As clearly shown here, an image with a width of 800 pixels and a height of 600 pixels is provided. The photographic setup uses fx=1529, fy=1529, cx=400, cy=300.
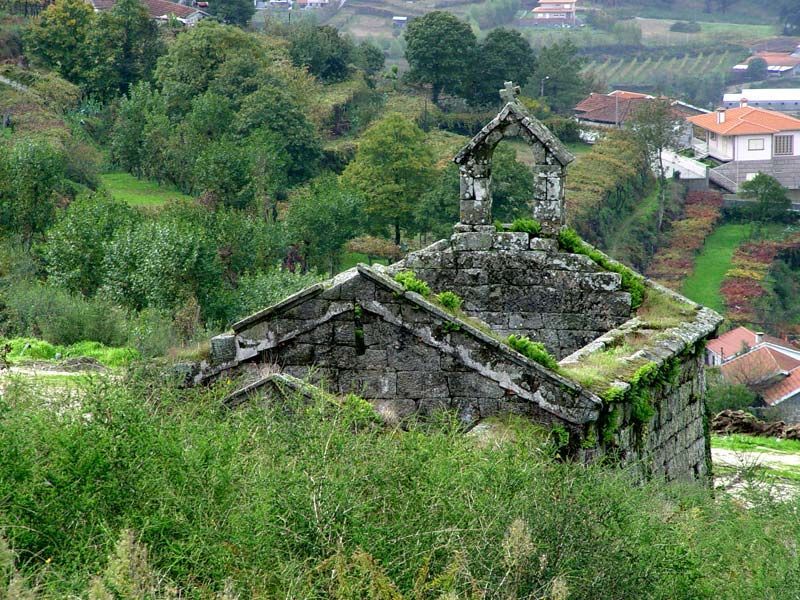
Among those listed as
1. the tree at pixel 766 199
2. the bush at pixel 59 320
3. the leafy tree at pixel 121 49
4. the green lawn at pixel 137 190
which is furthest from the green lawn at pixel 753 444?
the tree at pixel 766 199

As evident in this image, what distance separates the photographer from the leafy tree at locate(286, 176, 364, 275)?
62.6 m

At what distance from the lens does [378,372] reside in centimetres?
1314

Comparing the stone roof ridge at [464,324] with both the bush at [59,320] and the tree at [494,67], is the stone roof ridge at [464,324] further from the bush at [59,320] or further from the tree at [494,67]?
the tree at [494,67]

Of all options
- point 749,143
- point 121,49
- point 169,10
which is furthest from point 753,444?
point 749,143

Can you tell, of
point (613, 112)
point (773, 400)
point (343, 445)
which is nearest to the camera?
point (343, 445)

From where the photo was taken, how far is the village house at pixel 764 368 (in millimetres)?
67000

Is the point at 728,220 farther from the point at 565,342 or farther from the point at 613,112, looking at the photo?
the point at 565,342

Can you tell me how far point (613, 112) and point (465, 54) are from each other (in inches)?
902

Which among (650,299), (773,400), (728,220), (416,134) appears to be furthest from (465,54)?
(650,299)

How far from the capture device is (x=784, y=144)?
13112 centimetres

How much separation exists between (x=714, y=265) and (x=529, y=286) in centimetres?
7598

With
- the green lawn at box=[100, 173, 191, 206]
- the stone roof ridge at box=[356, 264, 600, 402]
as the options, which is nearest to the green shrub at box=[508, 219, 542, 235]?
the stone roof ridge at box=[356, 264, 600, 402]

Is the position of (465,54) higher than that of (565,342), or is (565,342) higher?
(565,342)

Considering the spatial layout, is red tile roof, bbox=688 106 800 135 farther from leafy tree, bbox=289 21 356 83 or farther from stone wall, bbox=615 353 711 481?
stone wall, bbox=615 353 711 481
